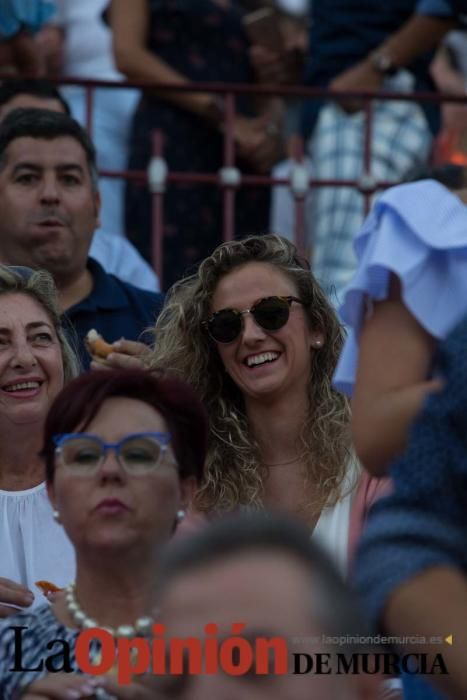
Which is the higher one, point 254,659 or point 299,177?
point 299,177

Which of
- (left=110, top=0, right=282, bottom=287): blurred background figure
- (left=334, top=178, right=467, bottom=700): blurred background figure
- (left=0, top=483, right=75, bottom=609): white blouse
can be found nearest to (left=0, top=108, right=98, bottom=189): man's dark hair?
(left=110, top=0, right=282, bottom=287): blurred background figure

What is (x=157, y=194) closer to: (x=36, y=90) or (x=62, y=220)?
(x=36, y=90)

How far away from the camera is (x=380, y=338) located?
7.50 feet

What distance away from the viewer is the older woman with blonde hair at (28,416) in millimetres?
3607

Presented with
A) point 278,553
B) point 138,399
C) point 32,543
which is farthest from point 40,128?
point 278,553

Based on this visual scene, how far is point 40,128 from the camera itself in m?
5.23

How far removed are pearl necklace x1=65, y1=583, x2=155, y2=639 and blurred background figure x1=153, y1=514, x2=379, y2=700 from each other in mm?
982

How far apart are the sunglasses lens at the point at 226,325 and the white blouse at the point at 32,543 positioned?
61 centimetres

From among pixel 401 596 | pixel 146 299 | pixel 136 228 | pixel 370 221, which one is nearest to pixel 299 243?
pixel 136 228

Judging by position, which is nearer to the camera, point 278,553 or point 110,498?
point 278,553

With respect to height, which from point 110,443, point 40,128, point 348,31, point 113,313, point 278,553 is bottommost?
point 278,553

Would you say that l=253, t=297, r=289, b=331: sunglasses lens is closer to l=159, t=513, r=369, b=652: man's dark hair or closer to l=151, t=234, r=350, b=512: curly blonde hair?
l=151, t=234, r=350, b=512: curly blonde hair

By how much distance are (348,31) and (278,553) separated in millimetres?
4767

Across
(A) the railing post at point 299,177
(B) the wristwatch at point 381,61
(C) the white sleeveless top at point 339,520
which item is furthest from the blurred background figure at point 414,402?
(B) the wristwatch at point 381,61
